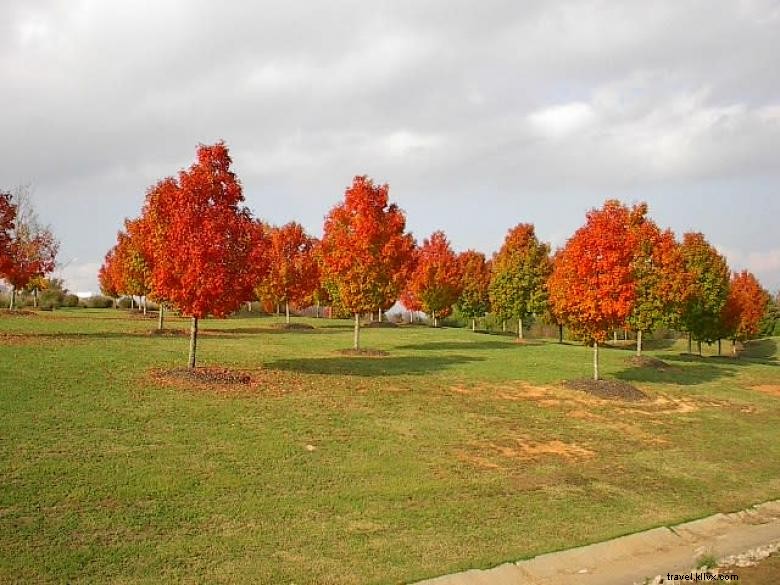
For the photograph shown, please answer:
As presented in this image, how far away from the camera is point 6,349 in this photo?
21.5 metres

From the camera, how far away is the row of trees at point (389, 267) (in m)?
19.4

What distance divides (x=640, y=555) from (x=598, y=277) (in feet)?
46.1

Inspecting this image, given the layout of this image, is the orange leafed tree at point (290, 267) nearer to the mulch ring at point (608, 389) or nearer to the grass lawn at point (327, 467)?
the grass lawn at point (327, 467)

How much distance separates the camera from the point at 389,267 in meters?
30.0

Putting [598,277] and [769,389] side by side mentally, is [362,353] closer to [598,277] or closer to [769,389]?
[598,277]

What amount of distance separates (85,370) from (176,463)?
8402 mm

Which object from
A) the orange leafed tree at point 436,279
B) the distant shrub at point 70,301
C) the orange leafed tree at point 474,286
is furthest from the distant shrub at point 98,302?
the orange leafed tree at point 474,286

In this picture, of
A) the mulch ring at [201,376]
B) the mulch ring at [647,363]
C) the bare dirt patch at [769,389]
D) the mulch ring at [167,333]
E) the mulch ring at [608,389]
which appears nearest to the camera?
the mulch ring at [201,376]

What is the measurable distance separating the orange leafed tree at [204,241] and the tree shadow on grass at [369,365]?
170 inches

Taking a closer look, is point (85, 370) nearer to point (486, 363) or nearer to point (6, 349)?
point (6, 349)

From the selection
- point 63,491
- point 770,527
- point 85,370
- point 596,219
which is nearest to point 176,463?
point 63,491

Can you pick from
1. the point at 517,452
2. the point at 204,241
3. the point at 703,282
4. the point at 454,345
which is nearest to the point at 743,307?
the point at 703,282

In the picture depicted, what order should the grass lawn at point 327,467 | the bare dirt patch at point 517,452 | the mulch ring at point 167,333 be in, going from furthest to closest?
the mulch ring at point 167,333, the bare dirt patch at point 517,452, the grass lawn at point 327,467

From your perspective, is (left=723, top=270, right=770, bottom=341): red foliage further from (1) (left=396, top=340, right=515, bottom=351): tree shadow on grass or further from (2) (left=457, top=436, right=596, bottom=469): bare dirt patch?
(2) (left=457, top=436, right=596, bottom=469): bare dirt patch
